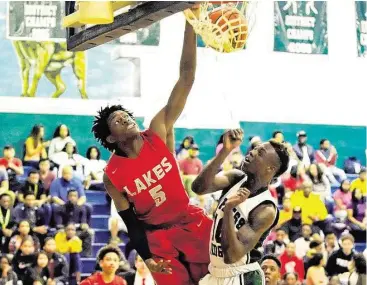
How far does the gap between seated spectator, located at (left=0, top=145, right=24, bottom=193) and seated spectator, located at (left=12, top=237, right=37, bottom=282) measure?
3.02 feet

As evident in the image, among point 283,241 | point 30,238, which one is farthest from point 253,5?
point 283,241

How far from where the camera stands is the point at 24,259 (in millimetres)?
9906

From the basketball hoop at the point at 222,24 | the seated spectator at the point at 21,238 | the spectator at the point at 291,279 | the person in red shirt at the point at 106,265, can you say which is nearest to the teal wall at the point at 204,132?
the seated spectator at the point at 21,238

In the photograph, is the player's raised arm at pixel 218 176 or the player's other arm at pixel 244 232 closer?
the player's other arm at pixel 244 232

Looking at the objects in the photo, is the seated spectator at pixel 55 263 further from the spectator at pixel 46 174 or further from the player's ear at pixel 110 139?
the player's ear at pixel 110 139

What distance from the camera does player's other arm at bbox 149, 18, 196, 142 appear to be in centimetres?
508

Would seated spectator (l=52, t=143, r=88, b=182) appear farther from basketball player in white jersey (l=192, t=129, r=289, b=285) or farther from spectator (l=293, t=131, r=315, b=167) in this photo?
basketball player in white jersey (l=192, t=129, r=289, b=285)

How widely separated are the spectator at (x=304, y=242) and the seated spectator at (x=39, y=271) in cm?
343

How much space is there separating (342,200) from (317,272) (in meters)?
1.37

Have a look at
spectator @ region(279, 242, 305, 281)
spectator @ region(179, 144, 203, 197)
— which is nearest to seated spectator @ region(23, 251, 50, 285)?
spectator @ region(179, 144, 203, 197)

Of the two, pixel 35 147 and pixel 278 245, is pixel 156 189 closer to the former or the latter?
pixel 35 147

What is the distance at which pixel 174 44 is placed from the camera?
474 inches

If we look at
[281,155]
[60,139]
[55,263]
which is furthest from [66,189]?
[281,155]

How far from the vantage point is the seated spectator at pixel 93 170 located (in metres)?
11.1
